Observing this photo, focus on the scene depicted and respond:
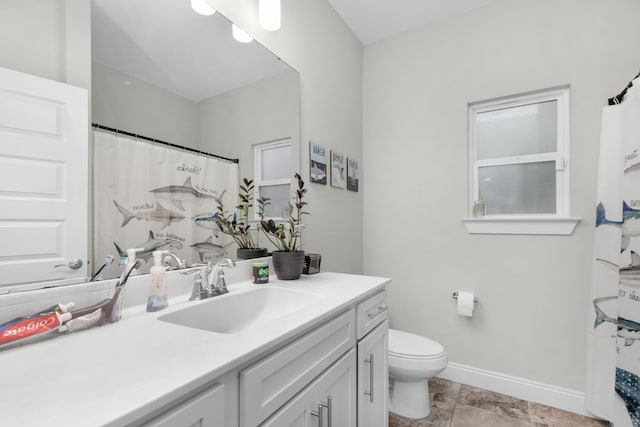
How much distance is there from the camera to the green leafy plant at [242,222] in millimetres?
1330

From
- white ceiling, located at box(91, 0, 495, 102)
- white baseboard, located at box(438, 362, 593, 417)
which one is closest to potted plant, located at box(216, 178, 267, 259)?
white ceiling, located at box(91, 0, 495, 102)

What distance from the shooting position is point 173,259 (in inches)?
42.3

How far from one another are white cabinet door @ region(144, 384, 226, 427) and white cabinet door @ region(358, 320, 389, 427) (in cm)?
70

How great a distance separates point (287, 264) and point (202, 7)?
117 centimetres

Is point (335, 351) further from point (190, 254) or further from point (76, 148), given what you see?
point (76, 148)

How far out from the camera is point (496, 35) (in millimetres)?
2008

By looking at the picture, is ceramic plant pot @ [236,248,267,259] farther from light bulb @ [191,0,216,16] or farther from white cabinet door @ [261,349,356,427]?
light bulb @ [191,0,216,16]

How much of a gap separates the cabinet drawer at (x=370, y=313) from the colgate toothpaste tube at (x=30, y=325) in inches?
36.1

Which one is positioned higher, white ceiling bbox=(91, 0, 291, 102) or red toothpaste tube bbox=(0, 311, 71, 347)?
white ceiling bbox=(91, 0, 291, 102)

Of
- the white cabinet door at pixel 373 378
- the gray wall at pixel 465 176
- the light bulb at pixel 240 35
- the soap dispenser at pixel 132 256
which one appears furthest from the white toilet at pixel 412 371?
the light bulb at pixel 240 35

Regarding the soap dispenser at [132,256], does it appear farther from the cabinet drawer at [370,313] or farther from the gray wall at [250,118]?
the cabinet drawer at [370,313]

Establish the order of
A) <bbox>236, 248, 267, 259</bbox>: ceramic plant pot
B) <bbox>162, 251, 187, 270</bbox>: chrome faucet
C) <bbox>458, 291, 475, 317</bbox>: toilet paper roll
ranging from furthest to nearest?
<bbox>458, 291, 475, 317</bbox>: toilet paper roll, <bbox>236, 248, 267, 259</bbox>: ceramic plant pot, <bbox>162, 251, 187, 270</bbox>: chrome faucet

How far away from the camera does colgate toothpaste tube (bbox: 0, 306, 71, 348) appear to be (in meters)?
0.63

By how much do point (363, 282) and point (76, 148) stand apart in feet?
3.81
